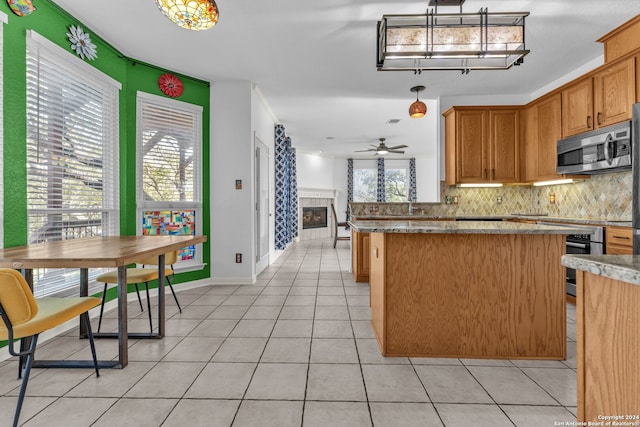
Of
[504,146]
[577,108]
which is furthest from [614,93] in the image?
[504,146]

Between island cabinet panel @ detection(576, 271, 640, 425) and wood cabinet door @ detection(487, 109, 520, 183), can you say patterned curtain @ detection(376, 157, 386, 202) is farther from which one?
island cabinet panel @ detection(576, 271, 640, 425)

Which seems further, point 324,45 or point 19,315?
point 324,45

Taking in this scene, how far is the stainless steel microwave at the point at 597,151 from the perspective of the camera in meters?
2.94

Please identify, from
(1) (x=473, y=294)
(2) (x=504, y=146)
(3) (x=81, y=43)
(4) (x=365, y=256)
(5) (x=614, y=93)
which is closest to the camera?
(1) (x=473, y=294)

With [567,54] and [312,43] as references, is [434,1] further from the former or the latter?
[567,54]

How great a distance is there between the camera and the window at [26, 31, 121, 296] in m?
2.43

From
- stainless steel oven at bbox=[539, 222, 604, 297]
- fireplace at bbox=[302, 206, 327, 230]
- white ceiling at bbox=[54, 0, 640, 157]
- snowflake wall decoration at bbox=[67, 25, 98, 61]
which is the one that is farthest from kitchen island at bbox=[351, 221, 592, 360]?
fireplace at bbox=[302, 206, 327, 230]

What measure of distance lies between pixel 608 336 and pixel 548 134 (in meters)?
4.09

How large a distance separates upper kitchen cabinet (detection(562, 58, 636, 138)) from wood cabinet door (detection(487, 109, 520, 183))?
0.72 m

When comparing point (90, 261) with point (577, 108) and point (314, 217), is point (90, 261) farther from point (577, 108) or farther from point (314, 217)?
point (314, 217)

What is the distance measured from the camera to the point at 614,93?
310cm

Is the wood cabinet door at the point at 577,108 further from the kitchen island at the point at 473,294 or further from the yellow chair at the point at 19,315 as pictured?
the yellow chair at the point at 19,315

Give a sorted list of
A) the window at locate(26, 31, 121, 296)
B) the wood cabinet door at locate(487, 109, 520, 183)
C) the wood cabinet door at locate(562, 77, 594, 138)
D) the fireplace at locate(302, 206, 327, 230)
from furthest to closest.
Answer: the fireplace at locate(302, 206, 327, 230) → the wood cabinet door at locate(487, 109, 520, 183) → the wood cabinet door at locate(562, 77, 594, 138) → the window at locate(26, 31, 121, 296)

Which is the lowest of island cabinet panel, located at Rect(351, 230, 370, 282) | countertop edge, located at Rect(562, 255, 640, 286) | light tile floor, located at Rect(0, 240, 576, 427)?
light tile floor, located at Rect(0, 240, 576, 427)
